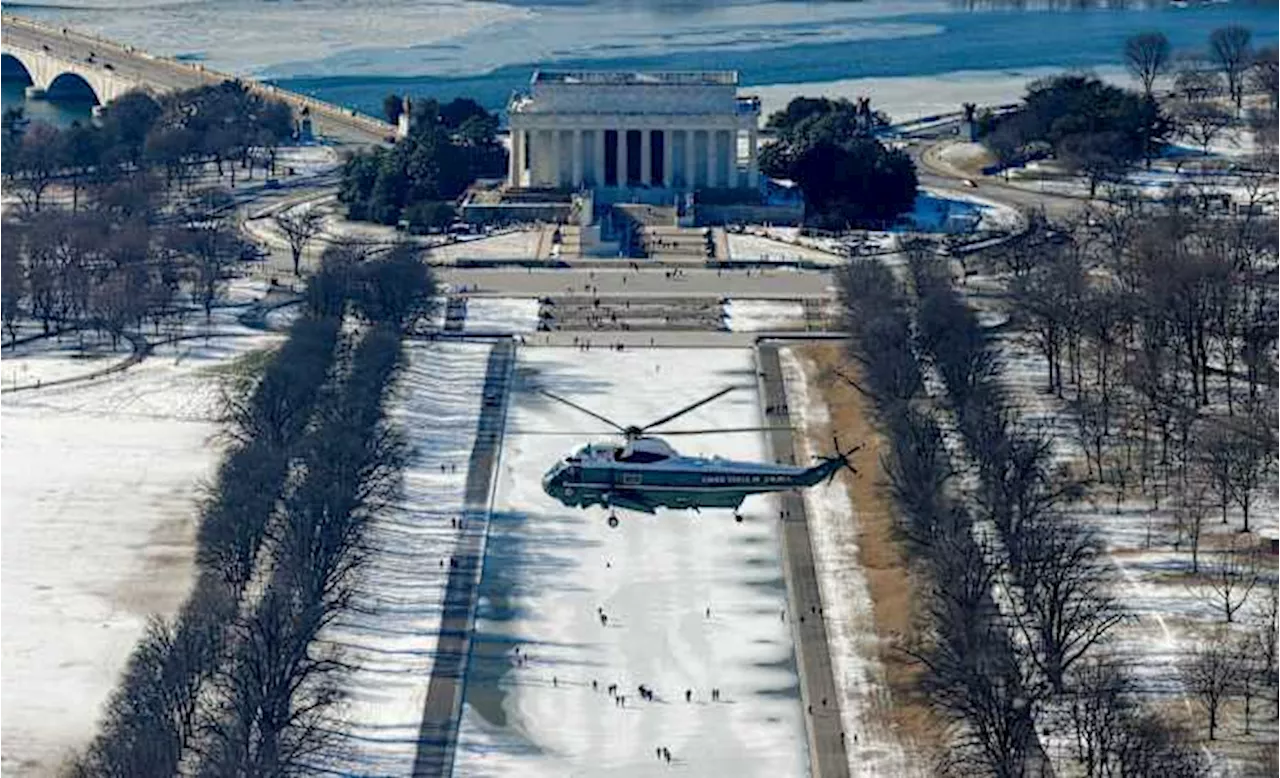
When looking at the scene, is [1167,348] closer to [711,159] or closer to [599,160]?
[711,159]

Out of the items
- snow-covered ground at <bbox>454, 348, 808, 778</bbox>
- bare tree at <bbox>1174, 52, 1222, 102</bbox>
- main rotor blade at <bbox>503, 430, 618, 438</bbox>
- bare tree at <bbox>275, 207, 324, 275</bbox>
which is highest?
bare tree at <bbox>1174, 52, 1222, 102</bbox>

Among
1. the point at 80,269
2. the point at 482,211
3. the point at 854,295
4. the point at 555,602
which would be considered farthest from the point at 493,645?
the point at 482,211

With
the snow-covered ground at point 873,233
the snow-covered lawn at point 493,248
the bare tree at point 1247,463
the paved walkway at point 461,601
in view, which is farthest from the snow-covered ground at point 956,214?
the bare tree at point 1247,463

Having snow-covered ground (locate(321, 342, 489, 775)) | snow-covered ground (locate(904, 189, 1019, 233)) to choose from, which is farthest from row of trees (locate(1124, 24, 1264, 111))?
snow-covered ground (locate(321, 342, 489, 775))

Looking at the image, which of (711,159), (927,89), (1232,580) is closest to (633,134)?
(711,159)

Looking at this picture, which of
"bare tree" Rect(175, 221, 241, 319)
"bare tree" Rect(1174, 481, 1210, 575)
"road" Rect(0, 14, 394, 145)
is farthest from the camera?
"road" Rect(0, 14, 394, 145)

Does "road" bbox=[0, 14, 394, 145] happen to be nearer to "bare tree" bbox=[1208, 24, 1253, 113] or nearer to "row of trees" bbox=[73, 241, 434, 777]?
"bare tree" bbox=[1208, 24, 1253, 113]
